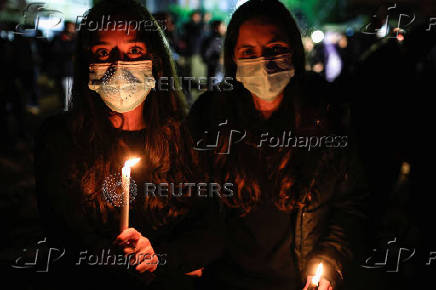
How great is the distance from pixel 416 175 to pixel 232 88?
3.52 m

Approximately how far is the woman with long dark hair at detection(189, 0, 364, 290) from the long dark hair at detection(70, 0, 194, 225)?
0.76ft

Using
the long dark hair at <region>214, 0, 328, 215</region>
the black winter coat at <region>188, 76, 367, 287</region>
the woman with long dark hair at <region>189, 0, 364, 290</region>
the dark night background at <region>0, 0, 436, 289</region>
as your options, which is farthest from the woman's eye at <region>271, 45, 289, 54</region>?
the dark night background at <region>0, 0, 436, 289</region>

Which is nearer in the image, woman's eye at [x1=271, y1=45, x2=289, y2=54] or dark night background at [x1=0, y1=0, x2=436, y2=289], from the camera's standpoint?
woman's eye at [x1=271, y1=45, x2=289, y2=54]

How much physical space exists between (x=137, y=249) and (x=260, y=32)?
138 cm

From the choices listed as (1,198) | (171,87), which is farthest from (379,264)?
(1,198)

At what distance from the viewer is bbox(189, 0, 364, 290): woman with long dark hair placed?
2070 mm

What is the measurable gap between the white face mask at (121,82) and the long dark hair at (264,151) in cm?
54

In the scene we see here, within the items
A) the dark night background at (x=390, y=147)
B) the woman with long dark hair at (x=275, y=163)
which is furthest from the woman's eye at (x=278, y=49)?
the dark night background at (x=390, y=147)

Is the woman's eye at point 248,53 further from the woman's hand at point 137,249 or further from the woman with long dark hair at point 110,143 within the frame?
the woman's hand at point 137,249

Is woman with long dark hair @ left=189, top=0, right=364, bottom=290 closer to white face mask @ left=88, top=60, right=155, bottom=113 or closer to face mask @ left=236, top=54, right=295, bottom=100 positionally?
face mask @ left=236, top=54, right=295, bottom=100

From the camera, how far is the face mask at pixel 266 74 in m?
2.21

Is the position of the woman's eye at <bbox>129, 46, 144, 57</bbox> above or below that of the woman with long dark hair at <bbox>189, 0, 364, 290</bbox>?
above

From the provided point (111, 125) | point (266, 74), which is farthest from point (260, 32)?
point (111, 125)

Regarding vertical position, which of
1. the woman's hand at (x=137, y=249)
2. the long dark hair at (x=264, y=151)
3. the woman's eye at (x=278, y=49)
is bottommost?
the woman's hand at (x=137, y=249)
